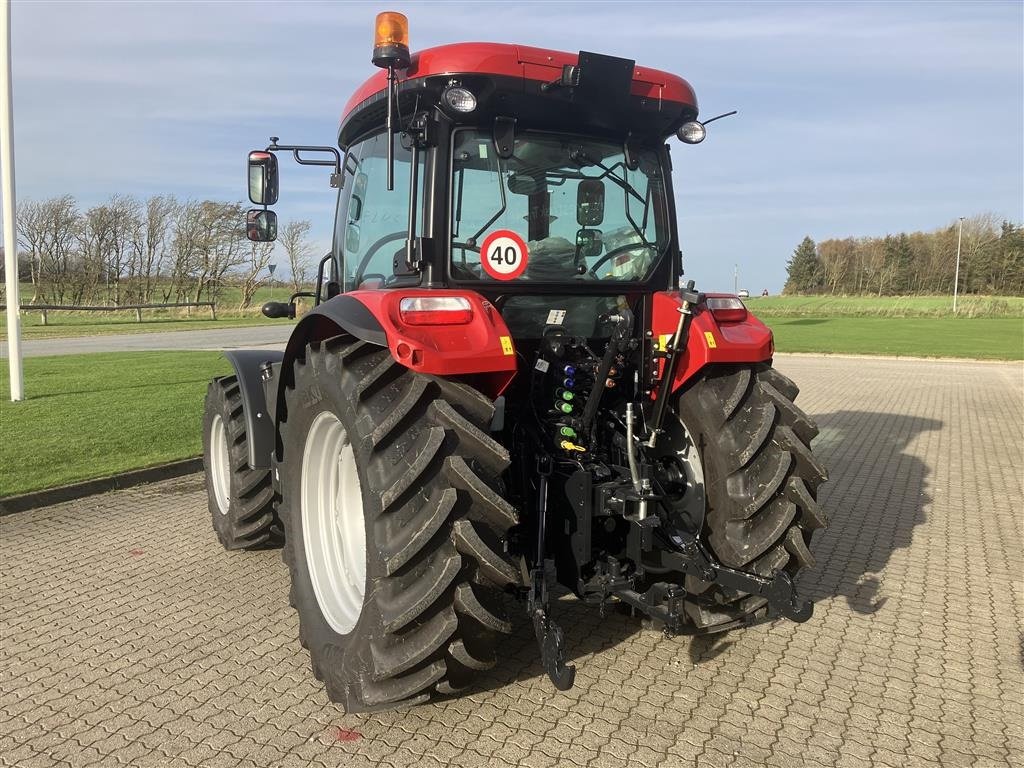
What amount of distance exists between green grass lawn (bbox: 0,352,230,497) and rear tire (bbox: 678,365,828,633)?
5504 mm

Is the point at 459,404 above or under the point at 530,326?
under

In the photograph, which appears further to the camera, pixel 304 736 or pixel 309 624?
pixel 309 624

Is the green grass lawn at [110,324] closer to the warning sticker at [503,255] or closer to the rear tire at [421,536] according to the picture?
the warning sticker at [503,255]

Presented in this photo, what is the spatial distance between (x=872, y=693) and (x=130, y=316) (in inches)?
1482

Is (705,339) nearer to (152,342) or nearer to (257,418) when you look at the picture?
(257,418)

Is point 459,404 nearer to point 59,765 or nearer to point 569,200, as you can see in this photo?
point 569,200

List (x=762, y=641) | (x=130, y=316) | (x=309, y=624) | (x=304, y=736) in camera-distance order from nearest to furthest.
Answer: (x=304, y=736)
(x=309, y=624)
(x=762, y=641)
(x=130, y=316)

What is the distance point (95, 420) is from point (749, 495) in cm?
860

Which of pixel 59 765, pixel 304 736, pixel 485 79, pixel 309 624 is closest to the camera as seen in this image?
pixel 59 765

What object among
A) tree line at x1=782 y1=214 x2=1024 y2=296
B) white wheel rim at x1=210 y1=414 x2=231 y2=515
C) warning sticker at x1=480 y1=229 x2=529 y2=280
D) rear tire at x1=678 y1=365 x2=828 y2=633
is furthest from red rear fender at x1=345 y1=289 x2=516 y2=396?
tree line at x1=782 y1=214 x2=1024 y2=296

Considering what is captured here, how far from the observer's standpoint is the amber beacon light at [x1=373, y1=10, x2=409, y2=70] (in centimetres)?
279

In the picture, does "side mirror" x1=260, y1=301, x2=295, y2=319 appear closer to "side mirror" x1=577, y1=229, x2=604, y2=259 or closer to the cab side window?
the cab side window

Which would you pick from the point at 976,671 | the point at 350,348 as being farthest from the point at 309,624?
the point at 976,671

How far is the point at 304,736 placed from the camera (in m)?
2.74
